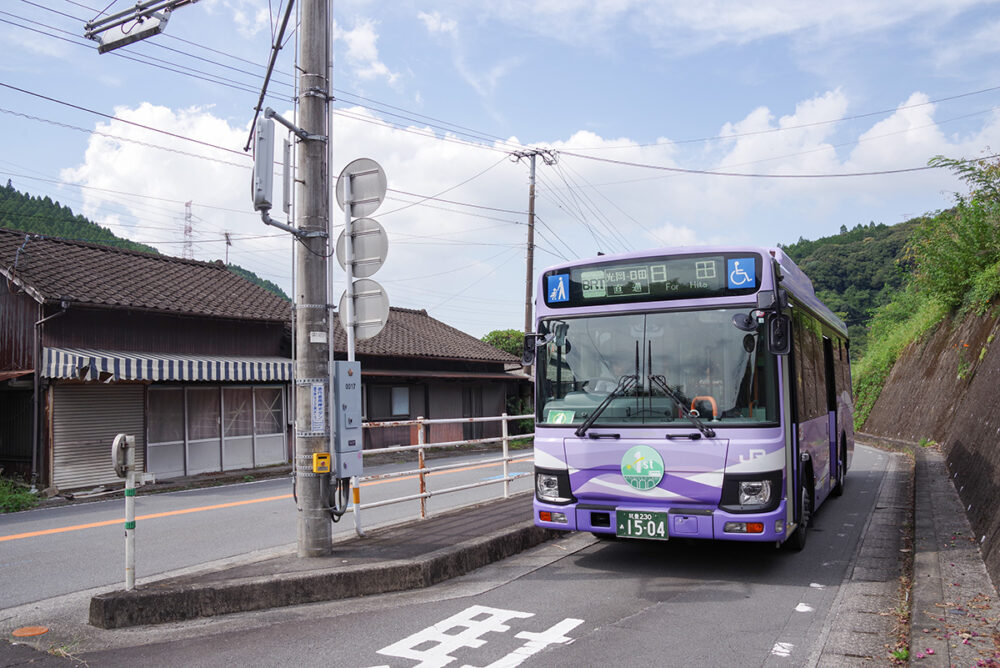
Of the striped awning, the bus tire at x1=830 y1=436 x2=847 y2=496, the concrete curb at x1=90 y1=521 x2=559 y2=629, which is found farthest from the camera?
the striped awning

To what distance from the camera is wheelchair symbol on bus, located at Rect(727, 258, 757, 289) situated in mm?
6609

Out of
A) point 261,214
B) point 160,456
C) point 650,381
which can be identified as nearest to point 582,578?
point 650,381

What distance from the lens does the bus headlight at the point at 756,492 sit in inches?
241

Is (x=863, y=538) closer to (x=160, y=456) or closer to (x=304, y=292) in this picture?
(x=304, y=292)

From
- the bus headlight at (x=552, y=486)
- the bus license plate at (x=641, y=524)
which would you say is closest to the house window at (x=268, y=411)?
the bus headlight at (x=552, y=486)

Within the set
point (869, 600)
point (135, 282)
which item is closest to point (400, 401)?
point (135, 282)

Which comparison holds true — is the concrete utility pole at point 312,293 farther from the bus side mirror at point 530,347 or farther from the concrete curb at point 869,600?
the concrete curb at point 869,600

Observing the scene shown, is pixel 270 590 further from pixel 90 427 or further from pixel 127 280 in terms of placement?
pixel 127 280

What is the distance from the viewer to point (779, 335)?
20.3 ft

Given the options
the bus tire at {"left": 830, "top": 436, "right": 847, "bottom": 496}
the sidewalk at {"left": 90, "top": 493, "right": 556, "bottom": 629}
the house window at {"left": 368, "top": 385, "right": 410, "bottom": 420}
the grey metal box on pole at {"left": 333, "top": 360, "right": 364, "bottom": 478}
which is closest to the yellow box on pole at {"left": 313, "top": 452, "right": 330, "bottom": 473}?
the grey metal box on pole at {"left": 333, "top": 360, "right": 364, "bottom": 478}

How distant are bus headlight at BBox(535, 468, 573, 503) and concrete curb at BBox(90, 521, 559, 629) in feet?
2.90

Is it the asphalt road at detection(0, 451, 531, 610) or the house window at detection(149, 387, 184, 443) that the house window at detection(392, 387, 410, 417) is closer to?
the house window at detection(149, 387, 184, 443)

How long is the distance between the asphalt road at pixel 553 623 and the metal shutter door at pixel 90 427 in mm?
12557

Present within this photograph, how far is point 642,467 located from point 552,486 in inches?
37.6
